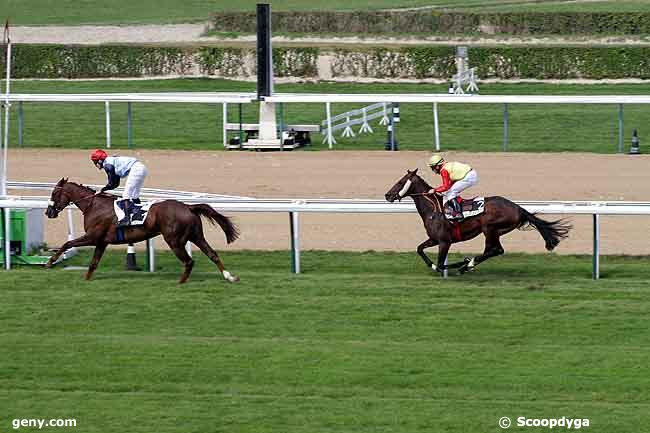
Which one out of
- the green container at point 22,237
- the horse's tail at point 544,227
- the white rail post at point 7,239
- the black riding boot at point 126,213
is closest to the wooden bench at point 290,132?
the green container at point 22,237

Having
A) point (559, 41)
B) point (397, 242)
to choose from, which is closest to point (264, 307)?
point (397, 242)

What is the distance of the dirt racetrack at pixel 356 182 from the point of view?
46.7ft

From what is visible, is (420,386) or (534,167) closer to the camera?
(420,386)

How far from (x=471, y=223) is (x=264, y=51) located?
8.72 m

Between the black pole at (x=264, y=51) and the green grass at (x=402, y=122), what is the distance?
103 cm

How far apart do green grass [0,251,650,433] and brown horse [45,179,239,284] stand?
0.89 feet

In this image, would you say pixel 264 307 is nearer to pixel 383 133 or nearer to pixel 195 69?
pixel 383 133

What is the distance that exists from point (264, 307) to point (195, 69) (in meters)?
19.0

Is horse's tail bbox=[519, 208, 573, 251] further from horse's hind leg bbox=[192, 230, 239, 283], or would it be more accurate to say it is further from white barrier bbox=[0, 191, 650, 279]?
horse's hind leg bbox=[192, 230, 239, 283]

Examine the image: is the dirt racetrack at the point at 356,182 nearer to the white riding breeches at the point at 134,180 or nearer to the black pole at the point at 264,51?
the black pole at the point at 264,51

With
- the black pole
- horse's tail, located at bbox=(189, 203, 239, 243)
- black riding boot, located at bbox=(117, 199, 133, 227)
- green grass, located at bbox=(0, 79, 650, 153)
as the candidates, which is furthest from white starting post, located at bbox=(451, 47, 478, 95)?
black riding boot, located at bbox=(117, 199, 133, 227)

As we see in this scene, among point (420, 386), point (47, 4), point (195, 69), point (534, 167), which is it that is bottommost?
point (420, 386)

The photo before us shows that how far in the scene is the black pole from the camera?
2028 cm

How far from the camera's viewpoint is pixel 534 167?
59.5 feet
